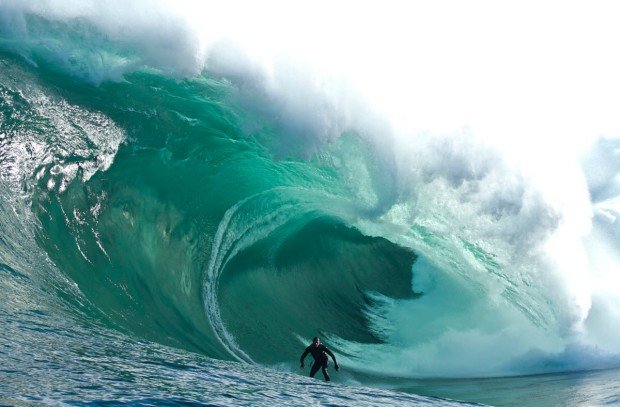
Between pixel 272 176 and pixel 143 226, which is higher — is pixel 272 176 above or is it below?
above

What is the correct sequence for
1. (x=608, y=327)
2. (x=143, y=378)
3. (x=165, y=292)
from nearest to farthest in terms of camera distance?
(x=143, y=378) → (x=165, y=292) → (x=608, y=327)

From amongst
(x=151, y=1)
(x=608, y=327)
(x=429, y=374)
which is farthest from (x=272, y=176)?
(x=608, y=327)

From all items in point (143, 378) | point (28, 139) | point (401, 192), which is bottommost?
point (143, 378)

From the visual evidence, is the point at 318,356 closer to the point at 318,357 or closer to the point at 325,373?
the point at 318,357

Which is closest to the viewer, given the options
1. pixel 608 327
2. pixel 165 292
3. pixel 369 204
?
pixel 165 292

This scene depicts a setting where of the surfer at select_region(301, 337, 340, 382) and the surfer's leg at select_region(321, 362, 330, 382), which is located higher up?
the surfer at select_region(301, 337, 340, 382)

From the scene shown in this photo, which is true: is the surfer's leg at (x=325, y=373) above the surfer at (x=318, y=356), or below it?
below

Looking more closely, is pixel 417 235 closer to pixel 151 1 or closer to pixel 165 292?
pixel 165 292

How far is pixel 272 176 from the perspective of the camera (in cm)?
1352

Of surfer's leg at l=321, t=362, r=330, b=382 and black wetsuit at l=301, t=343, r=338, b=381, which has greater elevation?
black wetsuit at l=301, t=343, r=338, b=381

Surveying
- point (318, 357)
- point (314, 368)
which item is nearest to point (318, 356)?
point (318, 357)

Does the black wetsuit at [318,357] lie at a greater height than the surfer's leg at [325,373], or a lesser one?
greater

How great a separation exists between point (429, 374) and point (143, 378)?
634 centimetres

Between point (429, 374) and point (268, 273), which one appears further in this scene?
point (268, 273)
